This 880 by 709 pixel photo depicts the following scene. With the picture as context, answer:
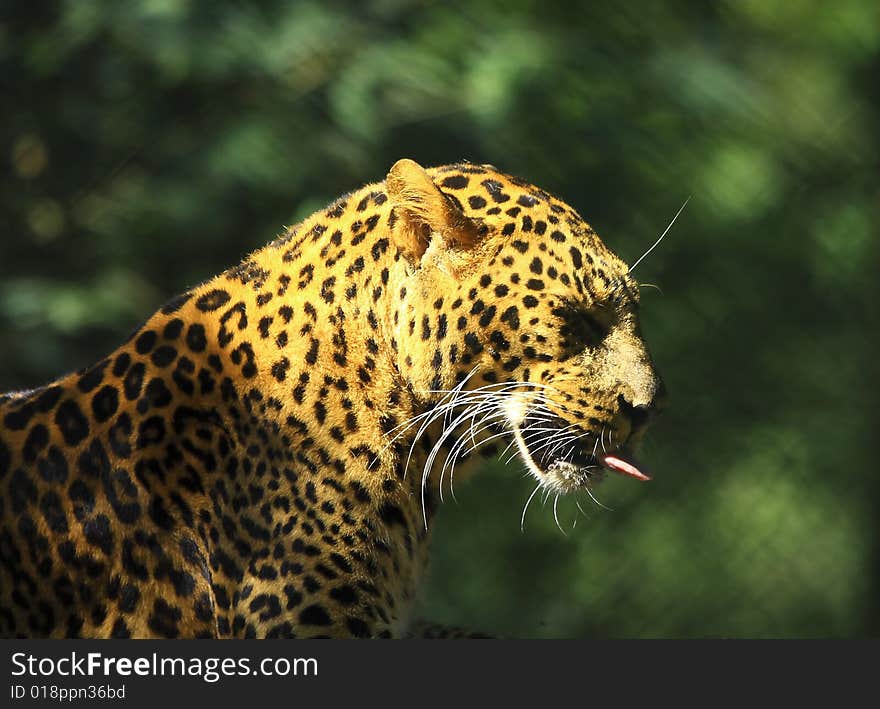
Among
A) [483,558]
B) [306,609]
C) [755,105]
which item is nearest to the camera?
[306,609]

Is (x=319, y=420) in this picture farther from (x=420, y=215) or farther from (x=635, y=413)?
(x=635, y=413)

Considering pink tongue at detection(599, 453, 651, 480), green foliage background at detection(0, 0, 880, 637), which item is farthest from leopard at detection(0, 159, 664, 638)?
green foliage background at detection(0, 0, 880, 637)

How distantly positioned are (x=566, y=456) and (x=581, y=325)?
334 millimetres

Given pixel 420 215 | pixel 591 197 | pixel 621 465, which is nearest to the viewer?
pixel 420 215

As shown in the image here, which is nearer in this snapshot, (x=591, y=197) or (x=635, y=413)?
(x=635, y=413)

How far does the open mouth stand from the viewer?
320 centimetres

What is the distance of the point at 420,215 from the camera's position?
10.2 ft

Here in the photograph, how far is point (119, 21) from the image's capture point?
7.27 meters

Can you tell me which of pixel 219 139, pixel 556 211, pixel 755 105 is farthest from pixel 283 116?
pixel 556 211

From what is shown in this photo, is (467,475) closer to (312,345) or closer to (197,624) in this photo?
(312,345)

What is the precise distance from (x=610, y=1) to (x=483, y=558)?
12.6ft

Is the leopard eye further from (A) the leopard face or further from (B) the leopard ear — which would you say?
(B) the leopard ear

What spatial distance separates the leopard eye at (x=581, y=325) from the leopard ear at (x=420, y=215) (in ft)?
0.93

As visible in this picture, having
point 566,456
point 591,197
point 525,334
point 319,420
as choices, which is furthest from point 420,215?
point 591,197
